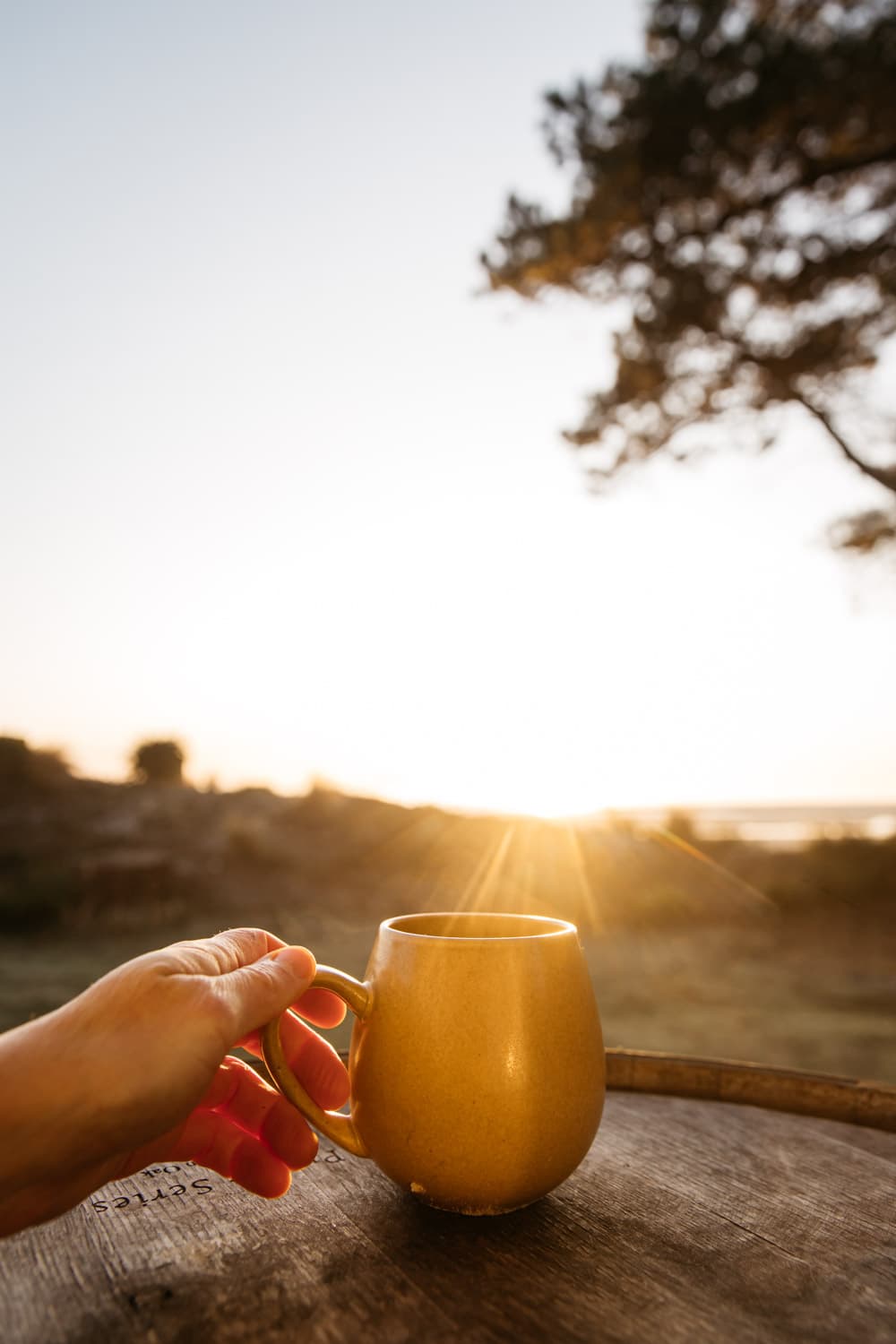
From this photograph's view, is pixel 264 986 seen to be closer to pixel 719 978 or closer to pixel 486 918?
pixel 486 918

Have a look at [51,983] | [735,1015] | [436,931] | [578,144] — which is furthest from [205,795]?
[436,931]

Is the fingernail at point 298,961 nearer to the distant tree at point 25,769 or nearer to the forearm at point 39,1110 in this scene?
the forearm at point 39,1110

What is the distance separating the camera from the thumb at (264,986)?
2.29ft

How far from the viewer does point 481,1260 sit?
0.67 metres

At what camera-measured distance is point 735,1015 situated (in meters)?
4.55

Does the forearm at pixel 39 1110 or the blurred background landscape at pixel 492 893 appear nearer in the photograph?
the forearm at pixel 39 1110

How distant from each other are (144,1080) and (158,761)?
10.4 m

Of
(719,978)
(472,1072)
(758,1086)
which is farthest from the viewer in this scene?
(719,978)

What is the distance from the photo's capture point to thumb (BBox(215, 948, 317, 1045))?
0.70 m

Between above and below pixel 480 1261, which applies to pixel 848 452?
above

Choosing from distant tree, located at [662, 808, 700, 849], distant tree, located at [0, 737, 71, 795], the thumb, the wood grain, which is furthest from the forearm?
distant tree, located at [0, 737, 71, 795]

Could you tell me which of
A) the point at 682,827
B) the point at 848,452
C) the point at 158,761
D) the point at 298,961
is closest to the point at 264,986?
the point at 298,961

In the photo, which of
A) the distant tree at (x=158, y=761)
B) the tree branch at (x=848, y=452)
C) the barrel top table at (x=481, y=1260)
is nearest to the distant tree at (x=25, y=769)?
the distant tree at (x=158, y=761)

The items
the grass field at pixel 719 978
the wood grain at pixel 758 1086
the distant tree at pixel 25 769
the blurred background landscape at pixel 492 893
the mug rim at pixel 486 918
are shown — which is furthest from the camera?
the distant tree at pixel 25 769
